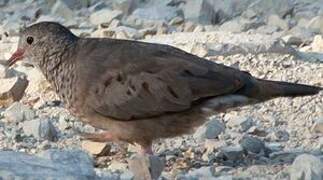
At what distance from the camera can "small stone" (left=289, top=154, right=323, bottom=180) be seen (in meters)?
6.46

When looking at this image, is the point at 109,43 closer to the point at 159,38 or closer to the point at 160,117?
the point at 160,117

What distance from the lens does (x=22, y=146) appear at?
763 centimetres

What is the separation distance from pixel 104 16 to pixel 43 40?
349 centimetres

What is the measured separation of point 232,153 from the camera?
24.3ft

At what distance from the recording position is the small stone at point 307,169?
6457mm

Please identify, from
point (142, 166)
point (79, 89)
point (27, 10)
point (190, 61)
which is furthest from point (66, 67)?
point (27, 10)

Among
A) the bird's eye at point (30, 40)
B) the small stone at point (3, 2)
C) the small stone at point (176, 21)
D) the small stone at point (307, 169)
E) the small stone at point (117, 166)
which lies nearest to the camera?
the small stone at point (307, 169)

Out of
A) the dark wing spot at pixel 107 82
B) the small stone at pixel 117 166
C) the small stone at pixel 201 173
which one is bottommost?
the small stone at pixel 201 173

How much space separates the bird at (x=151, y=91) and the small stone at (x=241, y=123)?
0.71 meters

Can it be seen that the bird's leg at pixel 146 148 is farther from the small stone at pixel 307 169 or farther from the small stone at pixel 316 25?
the small stone at pixel 316 25

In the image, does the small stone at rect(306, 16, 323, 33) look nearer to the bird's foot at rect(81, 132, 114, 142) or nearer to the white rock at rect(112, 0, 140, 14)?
the white rock at rect(112, 0, 140, 14)

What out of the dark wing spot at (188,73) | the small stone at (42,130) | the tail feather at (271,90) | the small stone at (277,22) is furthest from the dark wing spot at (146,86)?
the small stone at (277,22)

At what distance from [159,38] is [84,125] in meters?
2.16

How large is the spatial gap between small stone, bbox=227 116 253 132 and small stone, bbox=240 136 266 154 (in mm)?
433
